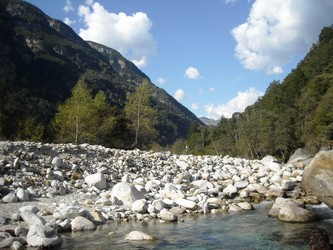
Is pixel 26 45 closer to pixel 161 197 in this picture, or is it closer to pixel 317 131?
pixel 317 131

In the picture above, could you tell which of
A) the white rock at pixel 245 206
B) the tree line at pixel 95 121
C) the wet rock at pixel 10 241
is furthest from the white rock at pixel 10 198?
the tree line at pixel 95 121

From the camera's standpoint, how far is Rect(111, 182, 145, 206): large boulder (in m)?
18.2

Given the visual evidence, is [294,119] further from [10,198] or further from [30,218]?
[30,218]

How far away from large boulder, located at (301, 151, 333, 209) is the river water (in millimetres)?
1260

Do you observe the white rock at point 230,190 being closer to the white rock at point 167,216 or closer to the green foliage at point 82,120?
the white rock at point 167,216

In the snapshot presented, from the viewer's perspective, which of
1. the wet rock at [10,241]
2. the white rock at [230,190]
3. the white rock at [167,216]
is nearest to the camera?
the wet rock at [10,241]

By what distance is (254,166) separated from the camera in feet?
111

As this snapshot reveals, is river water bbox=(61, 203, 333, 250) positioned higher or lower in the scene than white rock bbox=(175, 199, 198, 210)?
lower

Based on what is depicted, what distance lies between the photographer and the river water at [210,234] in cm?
1163

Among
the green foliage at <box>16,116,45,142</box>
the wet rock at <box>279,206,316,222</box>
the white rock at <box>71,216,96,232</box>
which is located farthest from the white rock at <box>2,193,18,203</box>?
the green foliage at <box>16,116,45,142</box>

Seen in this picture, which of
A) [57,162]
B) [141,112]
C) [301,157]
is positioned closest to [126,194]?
[57,162]

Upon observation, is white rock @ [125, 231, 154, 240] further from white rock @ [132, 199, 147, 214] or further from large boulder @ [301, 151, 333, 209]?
large boulder @ [301, 151, 333, 209]

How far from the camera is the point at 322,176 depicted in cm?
1369

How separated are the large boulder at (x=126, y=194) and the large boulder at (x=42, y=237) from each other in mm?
6255
